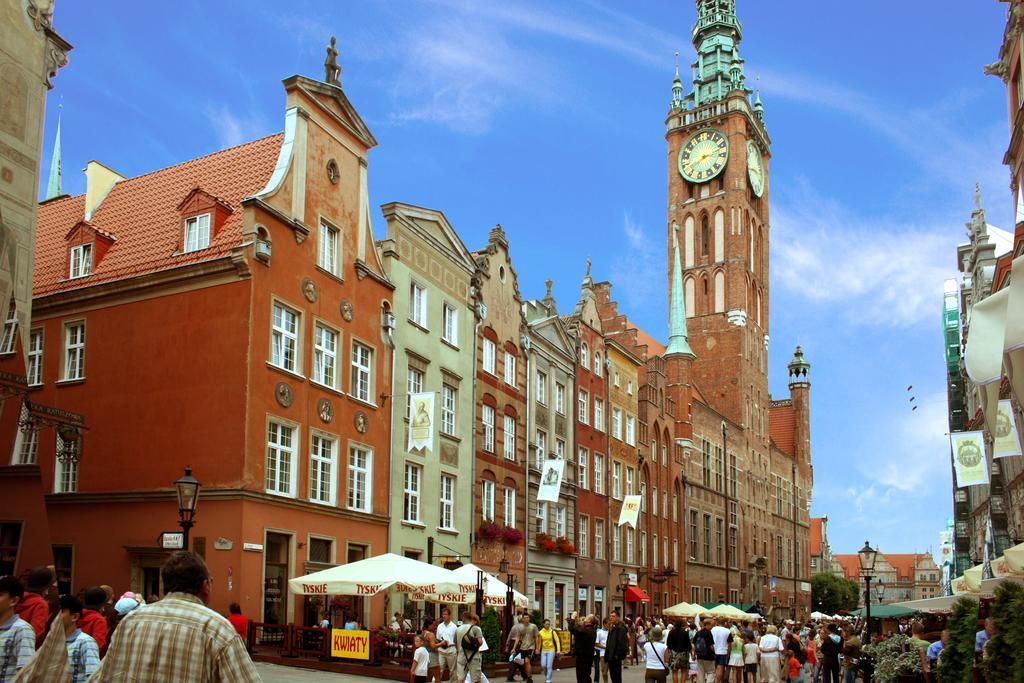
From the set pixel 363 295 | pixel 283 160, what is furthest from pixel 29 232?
pixel 363 295

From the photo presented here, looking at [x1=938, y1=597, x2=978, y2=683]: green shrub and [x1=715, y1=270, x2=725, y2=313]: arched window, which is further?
[x1=715, y1=270, x2=725, y2=313]: arched window

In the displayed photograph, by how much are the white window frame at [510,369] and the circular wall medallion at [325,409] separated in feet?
39.3

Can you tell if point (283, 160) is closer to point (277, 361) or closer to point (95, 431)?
point (277, 361)

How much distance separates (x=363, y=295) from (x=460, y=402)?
658 cm

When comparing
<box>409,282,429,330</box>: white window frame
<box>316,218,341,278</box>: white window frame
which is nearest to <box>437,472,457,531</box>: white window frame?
<box>409,282,429,330</box>: white window frame

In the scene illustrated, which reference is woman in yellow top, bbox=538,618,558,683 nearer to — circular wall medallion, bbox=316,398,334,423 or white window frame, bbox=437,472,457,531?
white window frame, bbox=437,472,457,531

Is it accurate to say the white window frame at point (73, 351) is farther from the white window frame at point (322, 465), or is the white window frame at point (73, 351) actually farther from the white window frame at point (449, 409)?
A: the white window frame at point (449, 409)

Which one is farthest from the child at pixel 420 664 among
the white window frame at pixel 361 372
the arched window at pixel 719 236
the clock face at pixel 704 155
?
the clock face at pixel 704 155

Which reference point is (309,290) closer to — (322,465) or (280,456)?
(280,456)

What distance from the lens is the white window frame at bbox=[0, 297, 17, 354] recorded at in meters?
21.0

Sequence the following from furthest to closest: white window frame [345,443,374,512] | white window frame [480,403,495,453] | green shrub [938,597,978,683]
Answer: white window frame [480,403,495,453]
white window frame [345,443,374,512]
green shrub [938,597,978,683]

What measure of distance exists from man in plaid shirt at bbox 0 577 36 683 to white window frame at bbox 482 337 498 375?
30.2 metres

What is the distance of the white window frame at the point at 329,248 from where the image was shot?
2897 cm

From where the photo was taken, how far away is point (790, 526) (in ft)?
301
